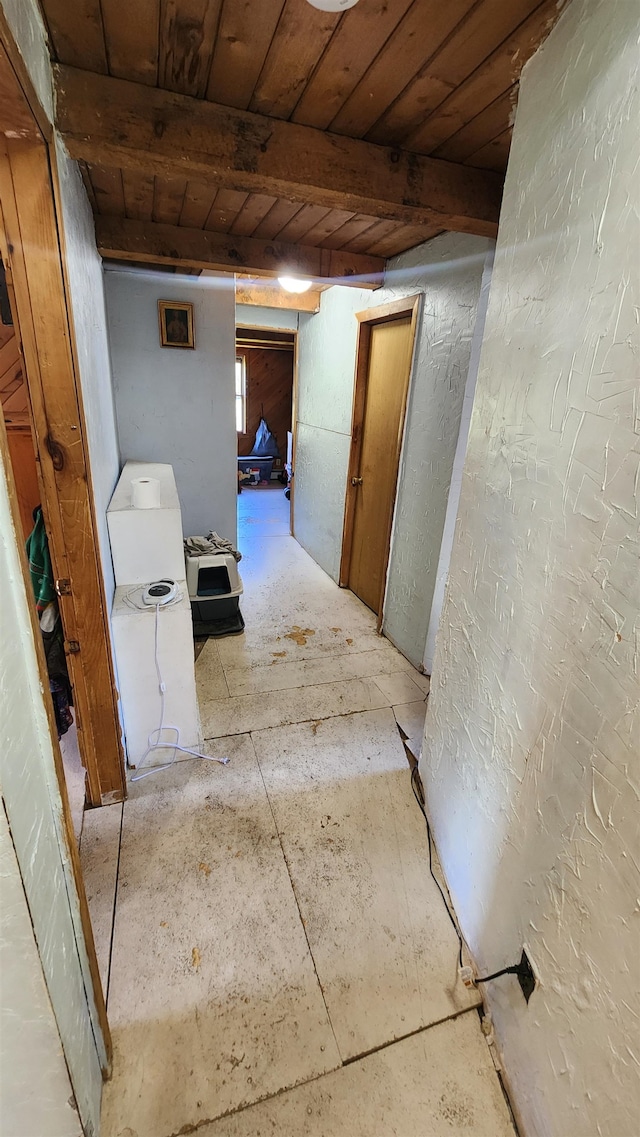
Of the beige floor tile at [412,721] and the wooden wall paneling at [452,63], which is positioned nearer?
the wooden wall paneling at [452,63]

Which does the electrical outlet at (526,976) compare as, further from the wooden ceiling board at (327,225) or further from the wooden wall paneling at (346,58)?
the wooden ceiling board at (327,225)

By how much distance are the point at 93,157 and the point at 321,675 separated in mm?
2263

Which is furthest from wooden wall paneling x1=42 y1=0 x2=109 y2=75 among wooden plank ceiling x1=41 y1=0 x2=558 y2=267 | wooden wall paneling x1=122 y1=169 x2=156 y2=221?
wooden wall paneling x1=122 y1=169 x2=156 y2=221

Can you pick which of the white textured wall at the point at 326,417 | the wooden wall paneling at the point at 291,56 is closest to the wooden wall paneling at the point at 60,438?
the wooden wall paneling at the point at 291,56

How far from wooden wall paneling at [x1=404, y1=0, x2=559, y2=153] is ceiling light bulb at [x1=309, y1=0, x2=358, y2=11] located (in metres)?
0.39

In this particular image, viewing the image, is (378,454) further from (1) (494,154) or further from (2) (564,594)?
(2) (564,594)

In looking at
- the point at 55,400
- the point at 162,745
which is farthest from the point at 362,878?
the point at 55,400

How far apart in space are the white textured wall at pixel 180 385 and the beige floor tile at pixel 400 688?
71.7 inches

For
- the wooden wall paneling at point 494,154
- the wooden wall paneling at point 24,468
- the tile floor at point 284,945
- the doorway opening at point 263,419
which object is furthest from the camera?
the doorway opening at point 263,419

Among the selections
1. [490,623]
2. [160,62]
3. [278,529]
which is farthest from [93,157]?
[278,529]

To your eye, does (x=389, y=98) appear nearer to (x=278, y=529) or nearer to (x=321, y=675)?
(x=321, y=675)

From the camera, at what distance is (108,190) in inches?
72.1

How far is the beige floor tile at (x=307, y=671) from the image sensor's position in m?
2.45

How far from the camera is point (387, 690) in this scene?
246 centimetres
